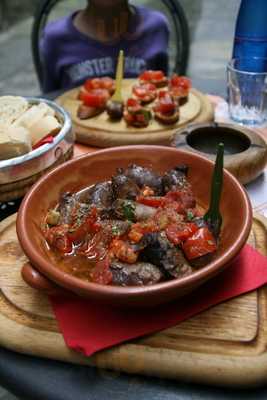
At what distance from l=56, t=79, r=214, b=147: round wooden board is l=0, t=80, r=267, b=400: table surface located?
1029mm

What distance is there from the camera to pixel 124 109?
1.98 metres

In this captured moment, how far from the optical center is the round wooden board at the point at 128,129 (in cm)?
180

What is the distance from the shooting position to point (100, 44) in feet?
9.11

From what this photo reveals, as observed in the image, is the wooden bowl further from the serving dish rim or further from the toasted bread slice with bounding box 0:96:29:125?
the toasted bread slice with bounding box 0:96:29:125

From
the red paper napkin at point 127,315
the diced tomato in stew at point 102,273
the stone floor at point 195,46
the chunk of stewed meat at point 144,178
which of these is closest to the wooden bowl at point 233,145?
the chunk of stewed meat at point 144,178

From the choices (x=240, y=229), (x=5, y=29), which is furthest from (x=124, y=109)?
(x=5, y=29)

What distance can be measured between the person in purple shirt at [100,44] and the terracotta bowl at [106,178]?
1541 millimetres

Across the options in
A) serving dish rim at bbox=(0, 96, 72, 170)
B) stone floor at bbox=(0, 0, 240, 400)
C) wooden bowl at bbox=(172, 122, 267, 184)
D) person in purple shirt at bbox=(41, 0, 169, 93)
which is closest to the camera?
serving dish rim at bbox=(0, 96, 72, 170)

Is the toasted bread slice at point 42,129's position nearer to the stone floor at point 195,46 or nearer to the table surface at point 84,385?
the table surface at point 84,385

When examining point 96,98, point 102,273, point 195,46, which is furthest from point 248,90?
point 195,46

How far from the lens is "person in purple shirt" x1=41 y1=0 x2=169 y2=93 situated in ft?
8.84

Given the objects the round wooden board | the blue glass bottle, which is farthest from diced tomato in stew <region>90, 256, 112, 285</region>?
the blue glass bottle

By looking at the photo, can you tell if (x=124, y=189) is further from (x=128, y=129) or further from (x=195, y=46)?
(x=195, y=46)

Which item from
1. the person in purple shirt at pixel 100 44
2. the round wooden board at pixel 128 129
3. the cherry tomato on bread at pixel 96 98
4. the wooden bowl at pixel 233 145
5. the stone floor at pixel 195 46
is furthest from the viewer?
the stone floor at pixel 195 46
